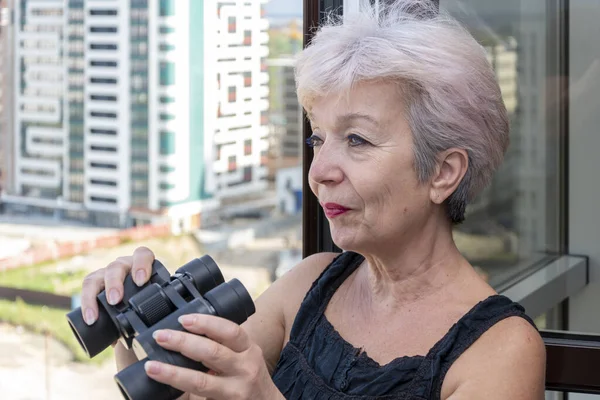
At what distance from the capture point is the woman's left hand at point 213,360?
0.80 meters

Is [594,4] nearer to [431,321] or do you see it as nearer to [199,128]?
[431,321]

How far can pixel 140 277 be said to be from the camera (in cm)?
103

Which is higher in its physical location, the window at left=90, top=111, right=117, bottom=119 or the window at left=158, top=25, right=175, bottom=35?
the window at left=158, top=25, right=175, bottom=35

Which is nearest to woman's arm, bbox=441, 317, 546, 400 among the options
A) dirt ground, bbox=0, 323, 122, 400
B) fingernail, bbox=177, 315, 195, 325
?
fingernail, bbox=177, 315, 195, 325

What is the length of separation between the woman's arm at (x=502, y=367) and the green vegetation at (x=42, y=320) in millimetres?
9834

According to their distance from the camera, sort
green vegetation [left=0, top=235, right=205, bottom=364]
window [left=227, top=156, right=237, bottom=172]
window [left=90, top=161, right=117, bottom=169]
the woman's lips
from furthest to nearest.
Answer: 1. window [left=90, top=161, right=117, bottom=169]
2. green vegetation [left=0, top=235, right=205, bottom=364]
3. window [left=227, top=156, right=237, bottom=172]
4. the woman's lips

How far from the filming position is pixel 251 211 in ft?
32.9

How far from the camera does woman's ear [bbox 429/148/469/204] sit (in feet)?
3.59

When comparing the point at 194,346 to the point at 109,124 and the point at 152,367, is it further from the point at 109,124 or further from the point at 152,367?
the point at 109,124

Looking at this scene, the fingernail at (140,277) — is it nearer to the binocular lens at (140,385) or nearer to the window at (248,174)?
the binocular lens at (140,385)

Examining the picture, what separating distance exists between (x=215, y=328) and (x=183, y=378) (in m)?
0.06

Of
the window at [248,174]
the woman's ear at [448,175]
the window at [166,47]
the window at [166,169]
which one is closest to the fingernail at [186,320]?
the woman's ear at [448,175]

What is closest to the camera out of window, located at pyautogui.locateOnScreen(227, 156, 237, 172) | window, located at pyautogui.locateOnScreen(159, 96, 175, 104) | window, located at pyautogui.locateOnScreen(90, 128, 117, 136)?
window, located at pyautogui.locateOnScreen(227, 156, 237, 172)

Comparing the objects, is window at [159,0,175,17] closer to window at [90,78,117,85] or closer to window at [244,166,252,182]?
window at [90,78,117,85]
